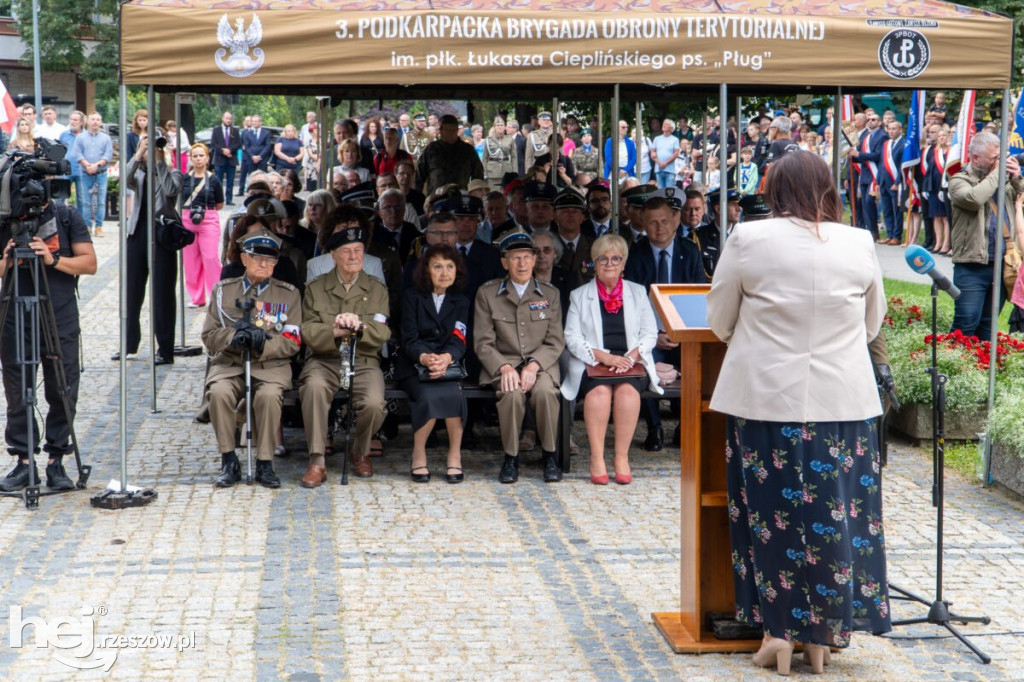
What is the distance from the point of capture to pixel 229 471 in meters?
7.94

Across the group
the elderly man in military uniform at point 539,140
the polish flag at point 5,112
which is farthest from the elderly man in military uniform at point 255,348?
the elderly man in military uniform at point 539,140

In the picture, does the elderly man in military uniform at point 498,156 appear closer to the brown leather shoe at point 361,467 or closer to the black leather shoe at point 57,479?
the brown leather shoe at point 361,467

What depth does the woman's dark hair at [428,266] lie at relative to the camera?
27.3 ft

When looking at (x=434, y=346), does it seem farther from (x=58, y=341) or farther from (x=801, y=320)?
(x=801, y=320)

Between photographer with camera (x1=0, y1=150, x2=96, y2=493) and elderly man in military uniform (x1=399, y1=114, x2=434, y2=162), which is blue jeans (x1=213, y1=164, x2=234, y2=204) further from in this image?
photographer with camera (x1=0, y1=150, x2=96, y2=493)

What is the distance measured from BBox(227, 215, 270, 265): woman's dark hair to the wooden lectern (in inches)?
173

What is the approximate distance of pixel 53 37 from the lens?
41.1m

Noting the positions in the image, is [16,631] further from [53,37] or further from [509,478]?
[53,37]

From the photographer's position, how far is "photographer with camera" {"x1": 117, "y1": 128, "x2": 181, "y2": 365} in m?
11.4

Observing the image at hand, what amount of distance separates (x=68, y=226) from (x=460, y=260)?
2.28 m

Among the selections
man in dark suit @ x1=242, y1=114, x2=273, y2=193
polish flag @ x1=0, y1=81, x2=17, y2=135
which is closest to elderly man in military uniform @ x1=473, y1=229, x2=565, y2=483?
polish flag @ x1=0, y1=81, x2=17, y2=135

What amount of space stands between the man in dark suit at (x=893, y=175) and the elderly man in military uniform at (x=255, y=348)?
1560 centimetres

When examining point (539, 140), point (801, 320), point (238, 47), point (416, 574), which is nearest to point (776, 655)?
point (801, 320)

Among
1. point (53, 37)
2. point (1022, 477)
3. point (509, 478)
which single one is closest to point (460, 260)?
point (509, 478)
